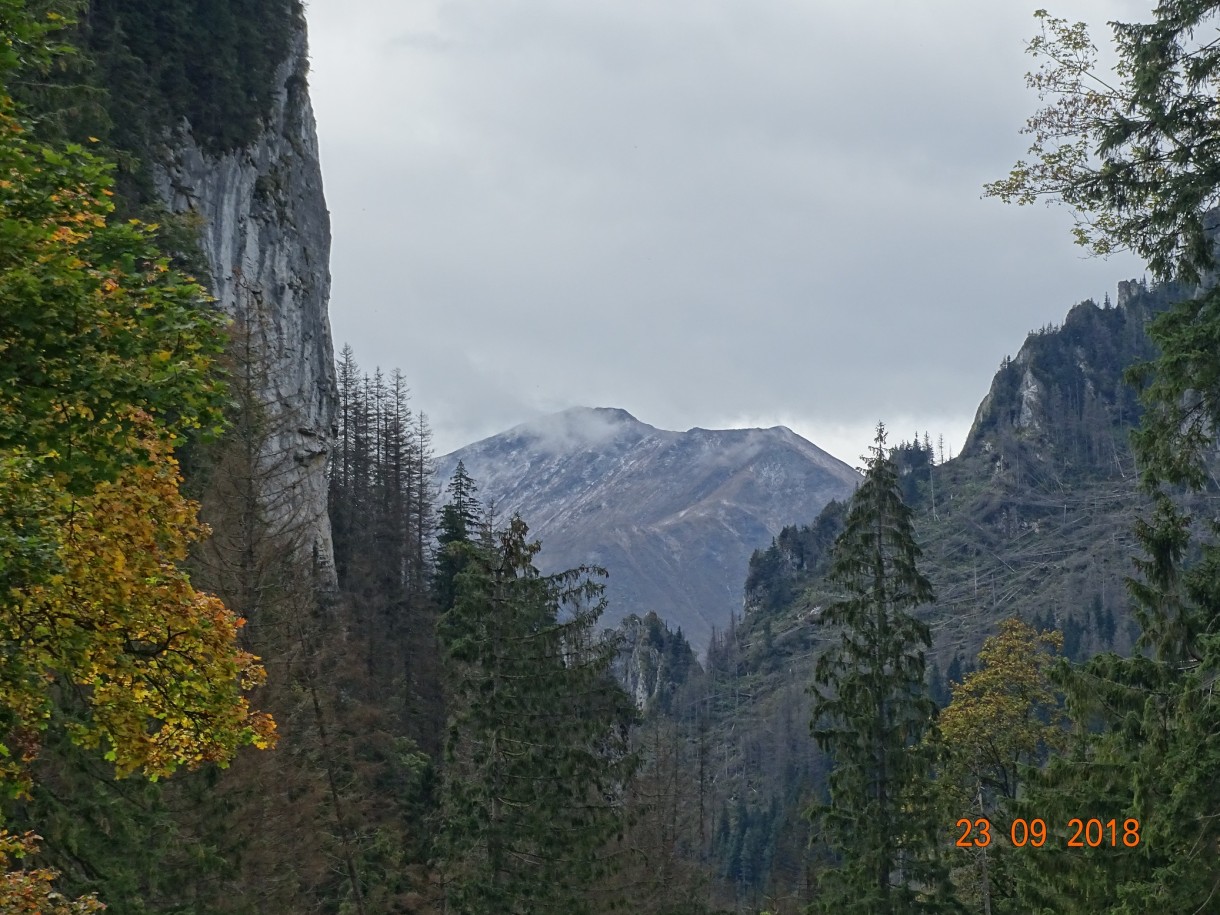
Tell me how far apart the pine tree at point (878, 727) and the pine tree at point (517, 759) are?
15.9ft

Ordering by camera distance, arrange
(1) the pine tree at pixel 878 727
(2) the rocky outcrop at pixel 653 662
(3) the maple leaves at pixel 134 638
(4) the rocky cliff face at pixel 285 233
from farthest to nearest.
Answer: (2) the rocky outcrop at pixel 653 662, (4) the rocky cliff face at pixel 285 233, (1) the pine tree at pixel 878 727, (3) the maple leaves at pixel 134 638

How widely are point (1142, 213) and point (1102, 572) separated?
550 ft

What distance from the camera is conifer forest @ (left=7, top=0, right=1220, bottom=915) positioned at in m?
6.94

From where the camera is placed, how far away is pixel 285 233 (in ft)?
160

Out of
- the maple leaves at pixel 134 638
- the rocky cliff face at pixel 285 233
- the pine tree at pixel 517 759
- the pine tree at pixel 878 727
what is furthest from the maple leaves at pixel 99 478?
the rocky cliff face at pixel 285 233

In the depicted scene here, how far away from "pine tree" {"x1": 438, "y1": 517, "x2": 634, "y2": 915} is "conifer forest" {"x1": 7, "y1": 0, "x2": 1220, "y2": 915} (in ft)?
0.27

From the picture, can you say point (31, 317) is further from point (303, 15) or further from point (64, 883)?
point (303, 15)

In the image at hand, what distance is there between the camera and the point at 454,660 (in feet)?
77.6

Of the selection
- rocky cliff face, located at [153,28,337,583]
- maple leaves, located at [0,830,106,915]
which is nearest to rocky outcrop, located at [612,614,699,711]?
rocky cliff face, located at [153,28,337,583]

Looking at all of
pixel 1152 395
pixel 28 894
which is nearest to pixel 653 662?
pixel 1152 395

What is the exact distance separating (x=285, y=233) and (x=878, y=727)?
35788 mm

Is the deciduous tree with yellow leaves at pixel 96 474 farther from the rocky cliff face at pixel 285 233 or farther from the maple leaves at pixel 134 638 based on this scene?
the rocky cliff face at pixel 285 233

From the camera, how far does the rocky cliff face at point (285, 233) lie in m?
39.7

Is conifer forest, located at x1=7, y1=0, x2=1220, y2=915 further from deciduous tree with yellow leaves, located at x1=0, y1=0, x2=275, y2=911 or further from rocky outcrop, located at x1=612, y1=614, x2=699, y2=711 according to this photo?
rocky outcrop, located at x1=612, y1=614, x2=699, y2=711
